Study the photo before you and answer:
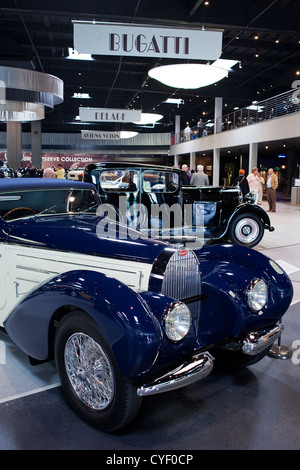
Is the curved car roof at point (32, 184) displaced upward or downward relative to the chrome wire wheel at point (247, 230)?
upward

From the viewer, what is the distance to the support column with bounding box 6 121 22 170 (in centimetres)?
2061

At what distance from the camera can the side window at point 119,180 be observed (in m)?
7.12

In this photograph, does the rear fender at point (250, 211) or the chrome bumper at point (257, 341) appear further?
the rear fender at point (250, 211)

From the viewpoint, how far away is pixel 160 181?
730 centimetres

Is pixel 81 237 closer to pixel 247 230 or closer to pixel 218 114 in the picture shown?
pixel 247 230

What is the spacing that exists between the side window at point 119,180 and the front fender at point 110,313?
4811 mm

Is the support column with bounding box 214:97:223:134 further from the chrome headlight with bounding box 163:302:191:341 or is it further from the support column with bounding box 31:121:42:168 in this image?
the chrome headlight with bounding box 163:302:191:341

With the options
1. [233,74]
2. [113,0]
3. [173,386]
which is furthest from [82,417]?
[233,74]

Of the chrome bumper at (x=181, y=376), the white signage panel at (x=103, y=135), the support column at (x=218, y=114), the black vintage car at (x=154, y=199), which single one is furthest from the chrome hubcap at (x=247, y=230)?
the support column at (x=218, y=114)

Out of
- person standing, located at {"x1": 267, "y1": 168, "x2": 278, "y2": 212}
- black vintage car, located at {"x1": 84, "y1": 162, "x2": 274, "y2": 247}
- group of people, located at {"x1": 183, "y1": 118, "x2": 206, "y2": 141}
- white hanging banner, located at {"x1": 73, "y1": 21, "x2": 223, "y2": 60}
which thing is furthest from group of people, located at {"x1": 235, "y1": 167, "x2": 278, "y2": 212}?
group of people, located at {"x1": 183, "y1": 118, "x2": 206, "y2": 141}

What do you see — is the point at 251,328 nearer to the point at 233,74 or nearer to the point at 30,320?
the point at 30,320

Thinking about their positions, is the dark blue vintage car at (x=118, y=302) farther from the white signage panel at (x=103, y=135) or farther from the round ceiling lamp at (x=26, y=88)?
the white signage panel at (x=103, y=135)
